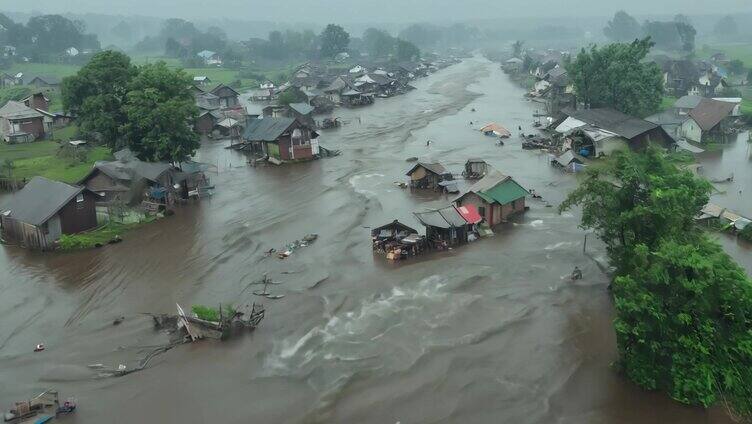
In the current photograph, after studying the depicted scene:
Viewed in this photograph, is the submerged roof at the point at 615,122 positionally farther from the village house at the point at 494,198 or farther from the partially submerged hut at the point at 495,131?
the village house at the point at 494,198

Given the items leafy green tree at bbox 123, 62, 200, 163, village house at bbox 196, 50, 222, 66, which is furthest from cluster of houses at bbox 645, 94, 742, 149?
village house at bbox 196, 50, 222, 66

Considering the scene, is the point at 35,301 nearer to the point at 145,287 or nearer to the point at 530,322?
the point at 145,287

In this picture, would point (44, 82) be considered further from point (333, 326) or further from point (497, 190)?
point (333, 326)

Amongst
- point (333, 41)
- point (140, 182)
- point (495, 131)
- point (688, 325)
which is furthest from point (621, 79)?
point (333, 41)

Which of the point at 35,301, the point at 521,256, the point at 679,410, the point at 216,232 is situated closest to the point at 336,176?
the point at 216,232

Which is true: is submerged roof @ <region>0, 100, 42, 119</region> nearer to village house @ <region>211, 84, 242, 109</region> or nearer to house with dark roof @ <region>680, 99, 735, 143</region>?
village house @ <region>211, 84, 242, 109</region>

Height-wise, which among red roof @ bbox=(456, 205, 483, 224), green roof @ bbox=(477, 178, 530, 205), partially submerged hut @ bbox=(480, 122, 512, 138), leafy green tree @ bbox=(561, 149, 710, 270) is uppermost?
leafy green tree @ bbox=(561, 149, 710, 270)
